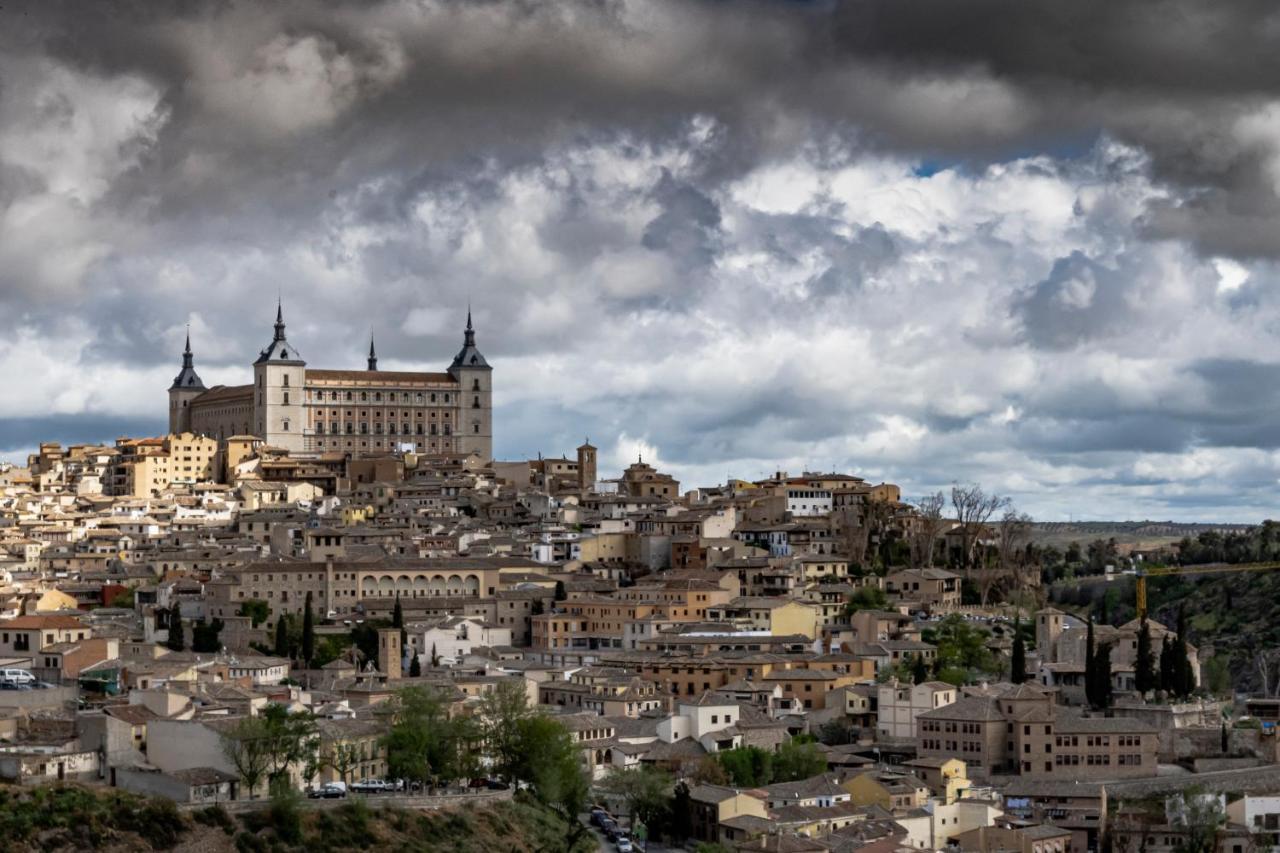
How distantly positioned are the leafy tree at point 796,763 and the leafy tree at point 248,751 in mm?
14169

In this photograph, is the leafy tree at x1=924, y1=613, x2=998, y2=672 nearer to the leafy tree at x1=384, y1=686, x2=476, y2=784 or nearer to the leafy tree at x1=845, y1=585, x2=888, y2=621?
the leafy tree at x1=845, y1=585, x2=888, y2=621

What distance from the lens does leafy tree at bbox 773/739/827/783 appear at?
5297 cm

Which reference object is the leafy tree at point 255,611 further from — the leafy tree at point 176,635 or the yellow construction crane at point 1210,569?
the yellow construction crane at point 1210,569

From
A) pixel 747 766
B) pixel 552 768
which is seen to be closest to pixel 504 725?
pixel 552 768

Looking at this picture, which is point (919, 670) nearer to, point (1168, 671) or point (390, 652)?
point (1168, 671)

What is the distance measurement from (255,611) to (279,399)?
47.0 meters

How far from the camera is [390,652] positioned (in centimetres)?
6134

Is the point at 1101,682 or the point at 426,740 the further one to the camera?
the point at 1101,682

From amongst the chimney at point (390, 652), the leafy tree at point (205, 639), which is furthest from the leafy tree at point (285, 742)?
the leafy tree at point (205, 639)

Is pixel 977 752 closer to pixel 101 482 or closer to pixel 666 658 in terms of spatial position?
pixel 666 658

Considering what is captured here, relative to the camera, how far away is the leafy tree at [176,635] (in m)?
61.5

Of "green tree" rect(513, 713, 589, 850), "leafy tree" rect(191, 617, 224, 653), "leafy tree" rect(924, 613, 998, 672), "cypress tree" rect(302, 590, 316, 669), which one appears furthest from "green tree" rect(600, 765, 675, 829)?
"leafy tree" rect(191, 617, 224, 653)

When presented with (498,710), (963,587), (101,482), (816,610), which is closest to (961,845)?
(498,710)

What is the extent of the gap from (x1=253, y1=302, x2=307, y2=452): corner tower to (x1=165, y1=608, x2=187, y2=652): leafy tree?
48.1 m
